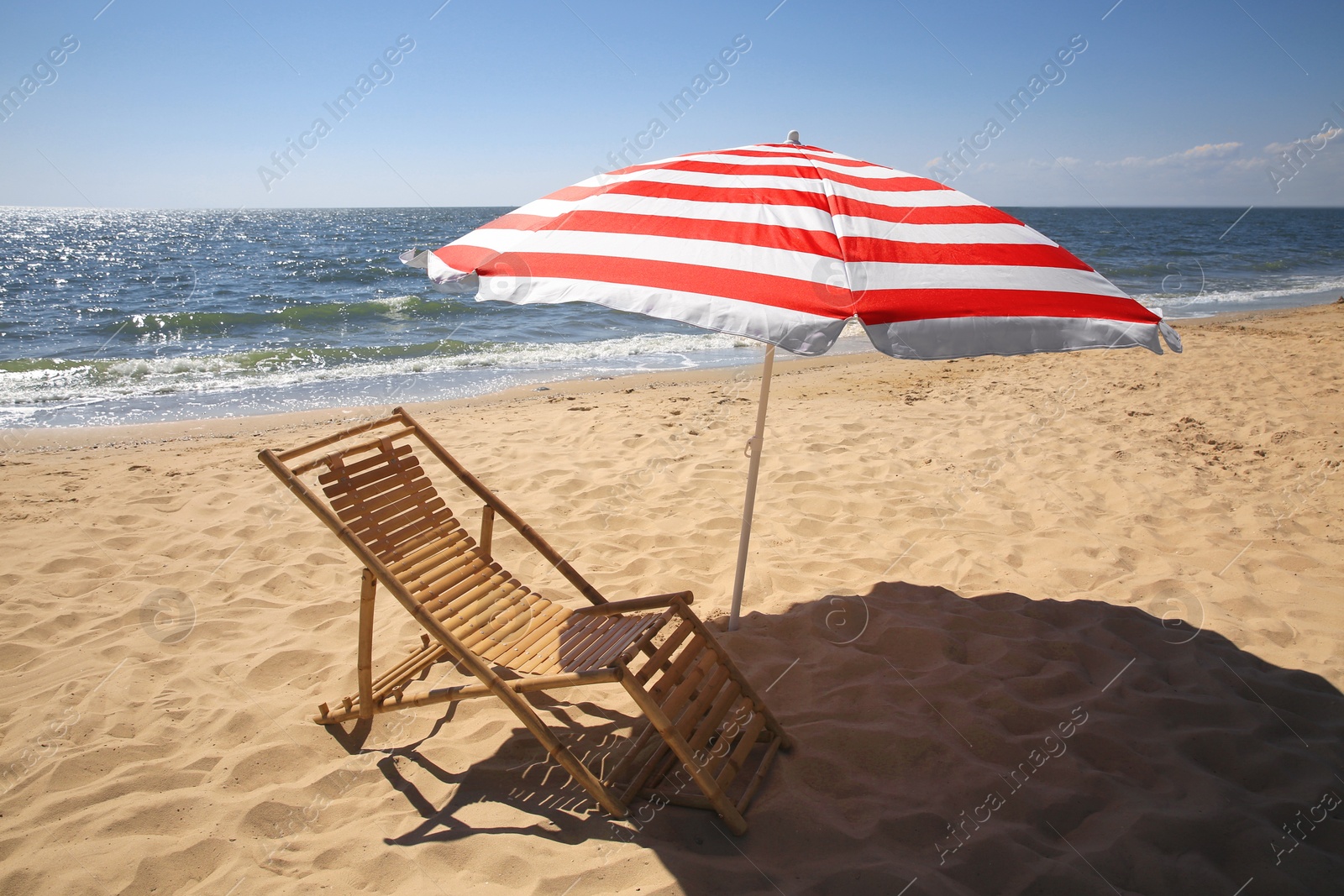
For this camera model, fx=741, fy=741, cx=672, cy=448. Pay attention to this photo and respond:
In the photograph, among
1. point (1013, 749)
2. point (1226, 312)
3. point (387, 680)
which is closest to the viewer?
point (1013, 749)

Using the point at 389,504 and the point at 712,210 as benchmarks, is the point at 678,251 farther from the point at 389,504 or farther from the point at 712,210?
the point at 389,504

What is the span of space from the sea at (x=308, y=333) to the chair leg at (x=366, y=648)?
6.29m

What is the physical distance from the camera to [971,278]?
2.22 meters

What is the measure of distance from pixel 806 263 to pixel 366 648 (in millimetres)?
2005

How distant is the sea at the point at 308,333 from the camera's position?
29.1ft

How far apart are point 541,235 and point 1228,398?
6.43 m

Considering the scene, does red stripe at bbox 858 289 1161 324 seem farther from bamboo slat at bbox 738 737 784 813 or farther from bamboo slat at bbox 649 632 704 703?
bamboo slat at bbox 738 737 784 813

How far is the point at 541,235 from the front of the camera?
2592 mm

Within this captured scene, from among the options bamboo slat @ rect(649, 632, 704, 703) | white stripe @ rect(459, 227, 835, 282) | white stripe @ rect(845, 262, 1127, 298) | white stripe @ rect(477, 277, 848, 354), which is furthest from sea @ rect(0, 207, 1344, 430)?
white stripe @ rect(845, 262, 1127, 298)

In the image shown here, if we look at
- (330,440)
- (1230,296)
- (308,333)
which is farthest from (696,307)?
(1230,296)

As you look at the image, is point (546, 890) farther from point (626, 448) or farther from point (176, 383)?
point (176, 383)

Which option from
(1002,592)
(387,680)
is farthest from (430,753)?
(1002,592)

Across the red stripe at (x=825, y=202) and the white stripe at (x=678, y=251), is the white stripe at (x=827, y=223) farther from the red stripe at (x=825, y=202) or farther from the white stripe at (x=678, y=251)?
the white stripe at (x=678, y=251)

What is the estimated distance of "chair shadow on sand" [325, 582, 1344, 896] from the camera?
2.04 meters
